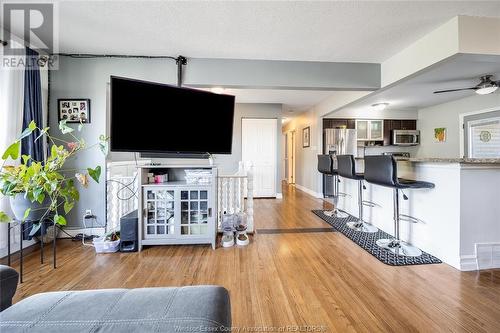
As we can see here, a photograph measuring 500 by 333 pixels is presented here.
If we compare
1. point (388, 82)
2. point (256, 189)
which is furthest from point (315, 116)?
point (388, 82)

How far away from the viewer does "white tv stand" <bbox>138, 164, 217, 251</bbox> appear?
2.46 m

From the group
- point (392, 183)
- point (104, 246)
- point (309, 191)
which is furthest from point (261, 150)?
point (104, 246)

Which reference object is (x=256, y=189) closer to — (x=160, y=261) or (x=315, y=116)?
(x=315, y=116)

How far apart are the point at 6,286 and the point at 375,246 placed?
2923mm

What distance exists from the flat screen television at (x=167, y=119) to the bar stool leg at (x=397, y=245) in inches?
75.8

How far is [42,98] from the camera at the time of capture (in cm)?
271

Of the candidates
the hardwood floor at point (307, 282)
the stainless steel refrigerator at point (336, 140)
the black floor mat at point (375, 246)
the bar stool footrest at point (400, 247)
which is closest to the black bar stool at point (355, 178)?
the black floor mat at point (375, 246)

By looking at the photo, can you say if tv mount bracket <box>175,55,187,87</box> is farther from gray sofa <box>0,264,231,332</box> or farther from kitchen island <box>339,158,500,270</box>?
kitchen island <box>339,158,500,270</box>

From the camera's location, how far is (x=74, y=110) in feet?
9.25

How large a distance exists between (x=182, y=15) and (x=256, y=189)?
4254 mm

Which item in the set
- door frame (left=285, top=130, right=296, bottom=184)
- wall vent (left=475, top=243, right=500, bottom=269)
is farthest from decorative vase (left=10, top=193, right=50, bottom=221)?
door frame (left=285, top=130, right=296, bottom=184)

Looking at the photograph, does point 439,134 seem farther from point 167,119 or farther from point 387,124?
point 167,119

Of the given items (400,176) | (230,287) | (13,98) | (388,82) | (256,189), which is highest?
(388,82)

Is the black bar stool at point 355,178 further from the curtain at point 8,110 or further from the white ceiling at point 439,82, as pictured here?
the curtain at point 8,110
